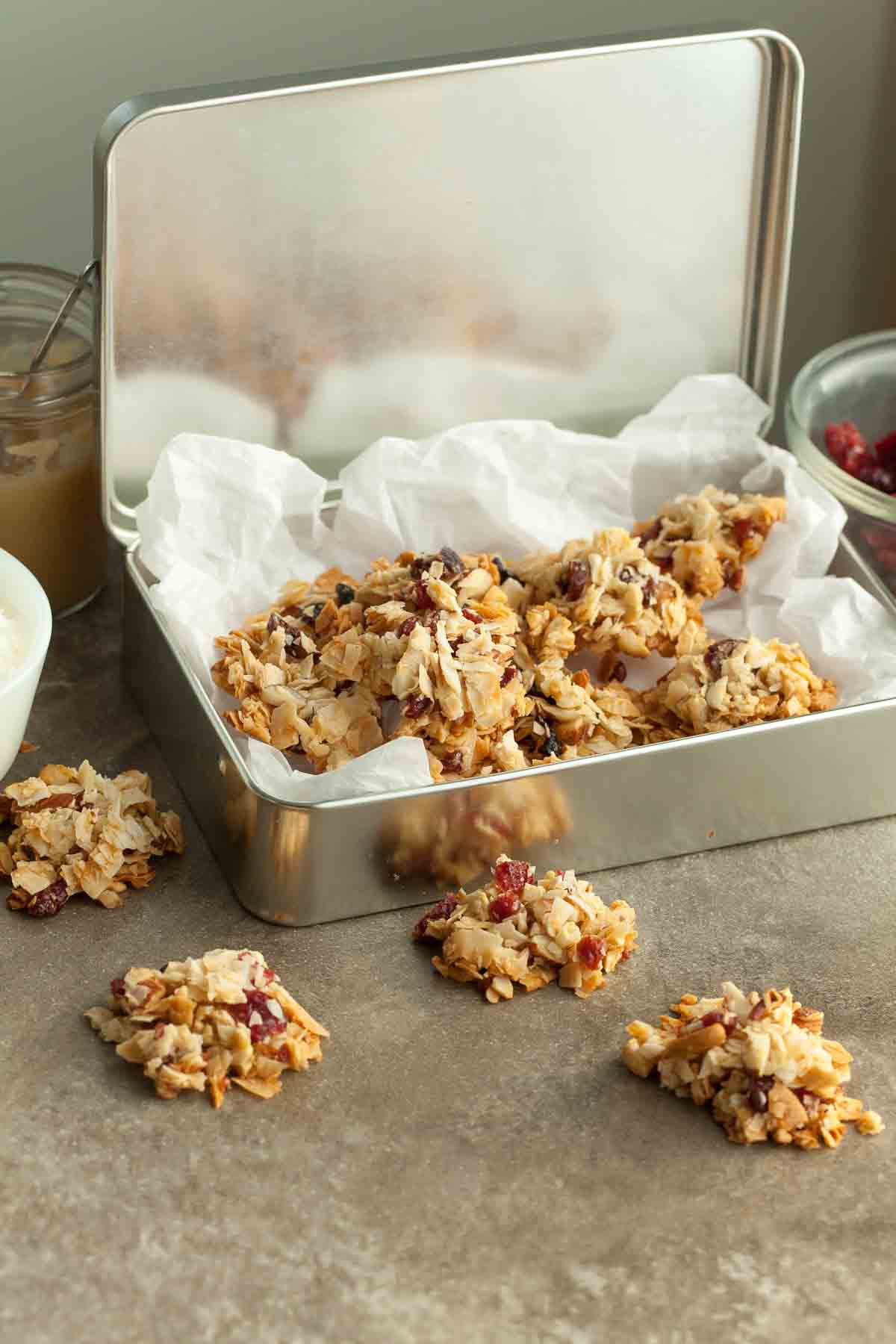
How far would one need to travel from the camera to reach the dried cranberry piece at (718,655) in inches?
36.5

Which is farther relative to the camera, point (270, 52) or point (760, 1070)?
point (270, 52)

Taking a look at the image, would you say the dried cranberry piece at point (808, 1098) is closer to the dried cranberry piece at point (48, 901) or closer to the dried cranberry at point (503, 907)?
the dried cranberry at point (503, 907)

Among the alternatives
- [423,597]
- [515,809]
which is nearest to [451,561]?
[423,597]

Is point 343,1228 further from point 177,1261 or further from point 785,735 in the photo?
point 785,735

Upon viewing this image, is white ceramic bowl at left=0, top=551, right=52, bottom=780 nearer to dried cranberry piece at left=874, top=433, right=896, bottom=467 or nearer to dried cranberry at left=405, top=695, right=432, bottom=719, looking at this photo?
dried cranberry at left=405, top=695, right=432, bottom=719

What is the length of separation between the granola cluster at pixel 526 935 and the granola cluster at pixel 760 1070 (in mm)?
53

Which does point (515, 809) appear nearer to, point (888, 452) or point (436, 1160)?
point (436, 1160)

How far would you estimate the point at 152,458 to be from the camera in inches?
40.2

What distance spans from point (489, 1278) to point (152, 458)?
1.66ft

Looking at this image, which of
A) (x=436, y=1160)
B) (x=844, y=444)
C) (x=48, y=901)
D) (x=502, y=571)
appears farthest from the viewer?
(x=844, y=444)

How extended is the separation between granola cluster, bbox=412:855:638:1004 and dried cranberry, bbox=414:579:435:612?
0.13 metres

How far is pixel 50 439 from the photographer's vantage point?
101 cm

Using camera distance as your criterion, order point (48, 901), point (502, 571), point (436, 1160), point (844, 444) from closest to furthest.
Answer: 1. point (436, 1160)
2. point (48, 901)
3. point (502, 571)
4. point (844, 444)

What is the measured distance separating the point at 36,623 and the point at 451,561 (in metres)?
0.21
